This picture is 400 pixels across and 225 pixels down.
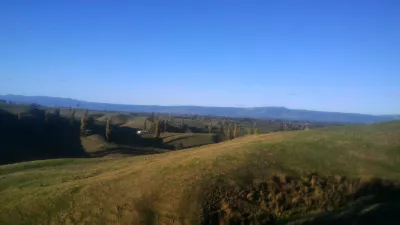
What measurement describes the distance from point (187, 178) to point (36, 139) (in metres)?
83.2

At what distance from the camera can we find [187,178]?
24.2m

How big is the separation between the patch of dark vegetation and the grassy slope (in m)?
0.94

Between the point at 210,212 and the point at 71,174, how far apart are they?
21.1 m

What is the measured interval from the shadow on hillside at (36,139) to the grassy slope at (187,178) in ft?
175

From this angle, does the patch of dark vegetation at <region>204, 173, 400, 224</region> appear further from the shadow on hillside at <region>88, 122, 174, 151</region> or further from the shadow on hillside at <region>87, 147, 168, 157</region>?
the shadow on hillside at <region>88, 122, 174, 151</region>

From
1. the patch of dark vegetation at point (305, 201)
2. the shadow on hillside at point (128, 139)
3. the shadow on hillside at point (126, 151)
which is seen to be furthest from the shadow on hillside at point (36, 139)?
the patch of dark vegetation at point (305, 201)

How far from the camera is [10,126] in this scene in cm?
9762

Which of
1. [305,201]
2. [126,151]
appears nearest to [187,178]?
[305,201]

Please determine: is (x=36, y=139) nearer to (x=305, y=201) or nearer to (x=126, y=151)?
(x=126, y=151)

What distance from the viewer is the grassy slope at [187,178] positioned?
22.2m

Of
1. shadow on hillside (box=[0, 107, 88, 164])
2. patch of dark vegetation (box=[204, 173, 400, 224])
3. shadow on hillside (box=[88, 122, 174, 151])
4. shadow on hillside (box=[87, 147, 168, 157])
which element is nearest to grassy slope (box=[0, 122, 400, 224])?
patch of dark vegetation (box=[204, 173, 400, 224])

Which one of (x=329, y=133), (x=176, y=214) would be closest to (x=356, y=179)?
(x=329, y=133)

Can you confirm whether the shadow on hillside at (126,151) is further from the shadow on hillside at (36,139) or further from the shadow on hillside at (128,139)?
the shadow on hillside at (128,139)

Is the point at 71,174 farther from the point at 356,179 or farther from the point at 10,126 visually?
the point at 10,126
